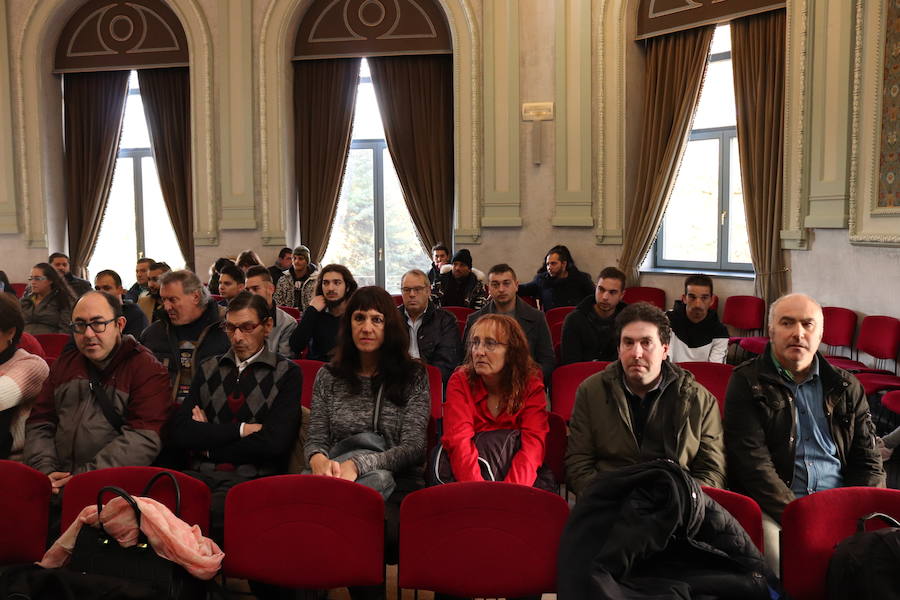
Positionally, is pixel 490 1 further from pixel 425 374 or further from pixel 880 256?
pixel 425 374

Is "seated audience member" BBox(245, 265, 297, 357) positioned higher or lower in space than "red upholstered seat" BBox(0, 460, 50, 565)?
higher

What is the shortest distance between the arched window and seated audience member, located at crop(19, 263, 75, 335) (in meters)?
3.59

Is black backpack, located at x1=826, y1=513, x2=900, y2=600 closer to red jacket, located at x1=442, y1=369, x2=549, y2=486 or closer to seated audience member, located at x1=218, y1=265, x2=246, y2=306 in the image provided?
red jacket, located at x1=442, y1=369, x2=549, y2=486

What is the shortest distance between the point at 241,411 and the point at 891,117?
197 inches

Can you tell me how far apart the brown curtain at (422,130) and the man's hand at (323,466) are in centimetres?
624

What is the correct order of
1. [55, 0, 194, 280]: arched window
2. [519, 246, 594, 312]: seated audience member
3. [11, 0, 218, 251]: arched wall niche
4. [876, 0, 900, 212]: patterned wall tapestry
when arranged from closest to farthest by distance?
1. [876, 0, 900, 212]: patterned wall tapestry
2. [519, 246, 594, 312]: seated audience member
3. [11, 0, 218, 251]: arched wall niche
4. [55, 0, 194, 280]: arched window

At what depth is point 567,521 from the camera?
7.13ft

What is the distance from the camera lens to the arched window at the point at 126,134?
917 centimetres

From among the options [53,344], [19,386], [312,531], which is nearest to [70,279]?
[53,344]

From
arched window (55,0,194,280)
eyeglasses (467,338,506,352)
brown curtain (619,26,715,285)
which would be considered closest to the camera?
eyeglasses (467,338,506,352)

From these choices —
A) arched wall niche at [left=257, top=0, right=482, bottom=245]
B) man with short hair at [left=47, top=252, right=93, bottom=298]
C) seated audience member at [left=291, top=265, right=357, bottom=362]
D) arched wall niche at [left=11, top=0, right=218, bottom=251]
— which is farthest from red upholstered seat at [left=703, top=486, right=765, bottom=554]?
arched wall niche at [left=11, top=0, right=218, bottom=251]

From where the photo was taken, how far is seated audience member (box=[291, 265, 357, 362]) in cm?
455

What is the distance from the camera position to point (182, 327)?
12.6ft

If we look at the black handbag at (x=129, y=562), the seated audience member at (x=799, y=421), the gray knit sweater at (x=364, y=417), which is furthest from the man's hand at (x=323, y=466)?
the seated audience member at (x=799, y=421)
